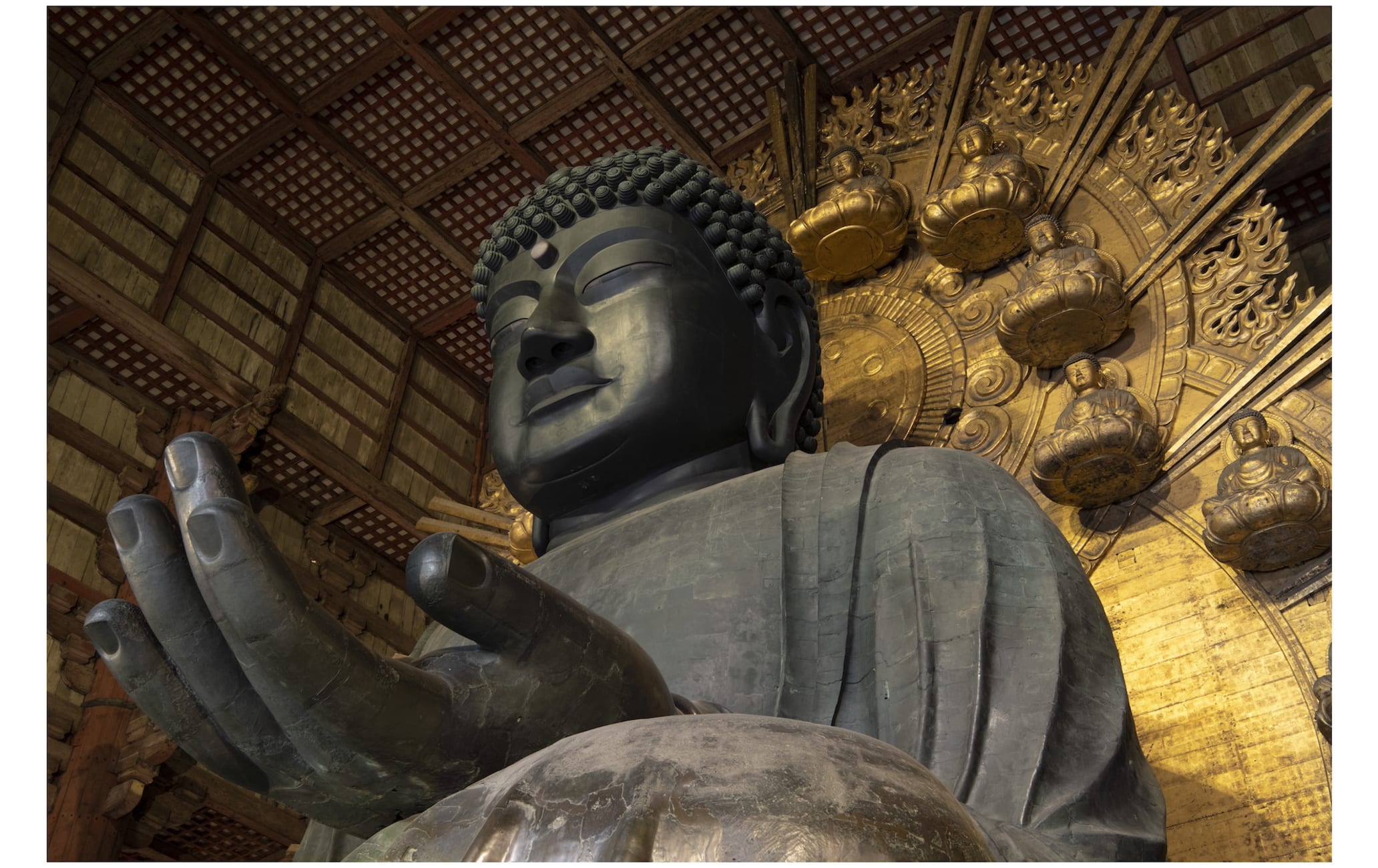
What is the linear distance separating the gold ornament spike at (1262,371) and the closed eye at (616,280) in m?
1.29

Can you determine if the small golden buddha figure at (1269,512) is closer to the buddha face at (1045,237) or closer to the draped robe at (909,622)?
the draped robe at (909,622)

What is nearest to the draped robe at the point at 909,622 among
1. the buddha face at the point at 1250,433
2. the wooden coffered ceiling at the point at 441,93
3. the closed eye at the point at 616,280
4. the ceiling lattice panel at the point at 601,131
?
the closed eye at the point at 616,280

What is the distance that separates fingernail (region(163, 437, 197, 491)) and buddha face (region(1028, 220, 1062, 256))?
2.56 meters

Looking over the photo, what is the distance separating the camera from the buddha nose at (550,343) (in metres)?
2.75

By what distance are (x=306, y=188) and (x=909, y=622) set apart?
4.09m

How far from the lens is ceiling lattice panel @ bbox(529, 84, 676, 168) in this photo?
5258 millimetres

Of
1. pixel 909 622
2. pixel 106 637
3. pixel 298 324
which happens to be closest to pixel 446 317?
pixel 298 324

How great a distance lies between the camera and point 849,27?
4902mm

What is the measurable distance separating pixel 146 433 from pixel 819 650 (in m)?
3.93

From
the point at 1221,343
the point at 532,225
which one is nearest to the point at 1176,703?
the point at 1221,343

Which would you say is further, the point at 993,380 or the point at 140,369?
the point at 140,369

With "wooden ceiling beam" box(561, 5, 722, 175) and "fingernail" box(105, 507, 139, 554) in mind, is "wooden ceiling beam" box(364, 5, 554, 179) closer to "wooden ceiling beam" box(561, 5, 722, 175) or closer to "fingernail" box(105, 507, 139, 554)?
"wooden ceiling beam" box(561, 5, 722, 175)

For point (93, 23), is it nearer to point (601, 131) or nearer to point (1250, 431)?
point (601, 131)

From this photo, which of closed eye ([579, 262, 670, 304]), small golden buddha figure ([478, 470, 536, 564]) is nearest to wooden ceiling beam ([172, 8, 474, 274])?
small golden buddha figure ([478, 470, 536, 564])
